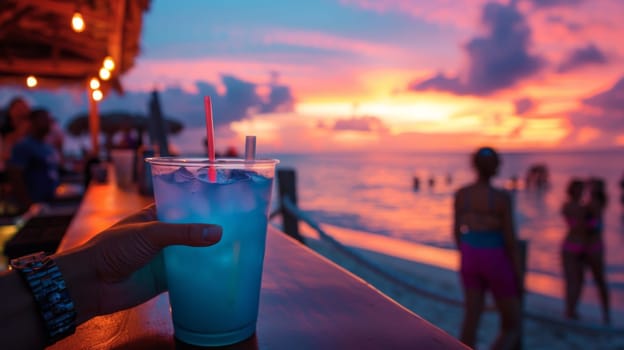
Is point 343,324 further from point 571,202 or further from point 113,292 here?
point 571,202

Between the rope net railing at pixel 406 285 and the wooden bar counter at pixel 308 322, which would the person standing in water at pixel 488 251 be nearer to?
the rope net railing at pixel 406 285

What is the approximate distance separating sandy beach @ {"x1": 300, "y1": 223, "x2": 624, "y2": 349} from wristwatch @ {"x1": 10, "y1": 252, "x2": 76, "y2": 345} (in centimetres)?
222

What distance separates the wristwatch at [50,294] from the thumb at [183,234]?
0.13 m

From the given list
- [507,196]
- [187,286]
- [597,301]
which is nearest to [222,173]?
[187,286]

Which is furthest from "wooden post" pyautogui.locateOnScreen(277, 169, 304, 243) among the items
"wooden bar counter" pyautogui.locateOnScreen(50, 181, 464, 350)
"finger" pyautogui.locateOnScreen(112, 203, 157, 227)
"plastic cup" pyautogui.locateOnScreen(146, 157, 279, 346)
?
"plastic cup" pyautogui.locateOnScreen(146, 157, 279, 346)

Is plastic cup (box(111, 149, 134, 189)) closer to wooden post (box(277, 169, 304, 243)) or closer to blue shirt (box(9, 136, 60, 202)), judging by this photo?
wooden post (box(277, 169, 304, 243))

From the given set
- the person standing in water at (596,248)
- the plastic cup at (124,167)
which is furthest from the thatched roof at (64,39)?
the person standing in water at (596,248)

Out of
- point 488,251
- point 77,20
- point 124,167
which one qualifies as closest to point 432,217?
point 488,251

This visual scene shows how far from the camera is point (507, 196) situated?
11.4 ft

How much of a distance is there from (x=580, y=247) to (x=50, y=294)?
287 inches

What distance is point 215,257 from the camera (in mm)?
578

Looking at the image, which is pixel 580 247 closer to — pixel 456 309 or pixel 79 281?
pixel 456 309

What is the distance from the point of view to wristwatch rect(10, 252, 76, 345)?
536 mm

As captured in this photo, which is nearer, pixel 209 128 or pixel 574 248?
pixel 209 128
